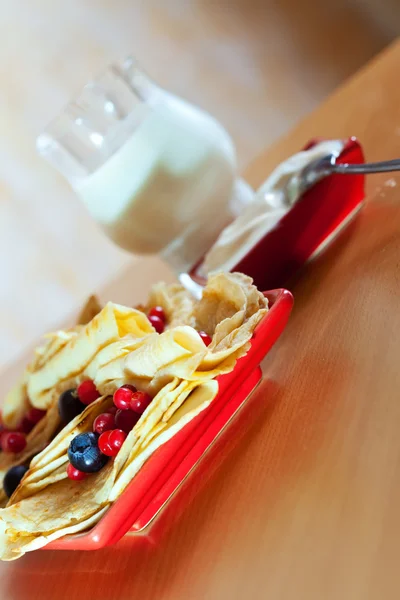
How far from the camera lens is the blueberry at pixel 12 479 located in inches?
18.3

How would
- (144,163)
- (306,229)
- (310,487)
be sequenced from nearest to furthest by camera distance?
(310,487) → (306,229) → (144,163)

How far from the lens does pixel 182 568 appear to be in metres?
0.35

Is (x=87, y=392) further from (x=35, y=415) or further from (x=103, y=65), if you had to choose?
(x=103, y=65)

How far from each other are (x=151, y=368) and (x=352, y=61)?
1.37 meters

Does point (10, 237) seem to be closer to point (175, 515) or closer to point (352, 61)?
point (352, 61)

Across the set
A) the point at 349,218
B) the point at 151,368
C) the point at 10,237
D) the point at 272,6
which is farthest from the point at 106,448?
the point at 272,6

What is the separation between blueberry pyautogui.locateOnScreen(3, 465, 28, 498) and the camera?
0.46 metres

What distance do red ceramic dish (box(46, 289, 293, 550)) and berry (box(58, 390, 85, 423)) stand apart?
0.10 m

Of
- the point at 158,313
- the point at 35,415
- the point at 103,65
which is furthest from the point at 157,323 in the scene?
the point at 103,65

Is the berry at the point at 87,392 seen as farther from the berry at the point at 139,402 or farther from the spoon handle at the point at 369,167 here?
the spoon handle at the point at 369,167

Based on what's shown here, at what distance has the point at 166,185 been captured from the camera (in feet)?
2.18

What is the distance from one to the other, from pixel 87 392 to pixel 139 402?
0.27ft

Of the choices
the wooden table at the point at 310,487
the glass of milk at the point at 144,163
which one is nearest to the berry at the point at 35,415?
the wooden table at the point at 310,487

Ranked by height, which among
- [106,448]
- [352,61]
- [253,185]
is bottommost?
[352,61]
